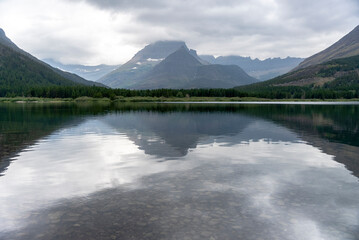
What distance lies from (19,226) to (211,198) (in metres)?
11.2

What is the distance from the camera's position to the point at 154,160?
3164cm

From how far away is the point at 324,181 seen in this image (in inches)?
938

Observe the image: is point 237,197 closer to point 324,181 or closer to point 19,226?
point 324,181

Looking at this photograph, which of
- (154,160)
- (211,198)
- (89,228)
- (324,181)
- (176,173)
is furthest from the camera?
(154,160)

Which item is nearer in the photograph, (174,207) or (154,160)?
(174,207)

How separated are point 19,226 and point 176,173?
13481 mm

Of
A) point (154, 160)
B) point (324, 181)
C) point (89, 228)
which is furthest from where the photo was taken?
point (154, 160)

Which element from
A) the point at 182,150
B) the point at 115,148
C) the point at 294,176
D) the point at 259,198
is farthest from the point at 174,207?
the point at 115,148

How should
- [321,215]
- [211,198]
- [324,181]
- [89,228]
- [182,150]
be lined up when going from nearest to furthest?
1. [89,228]
2. [321,215]
3. [211,198]
4. [324,181]
5. [182,150]

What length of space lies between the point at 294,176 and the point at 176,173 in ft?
33.5

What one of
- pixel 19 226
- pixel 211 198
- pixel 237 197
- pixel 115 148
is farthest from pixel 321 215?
pixel 115 148

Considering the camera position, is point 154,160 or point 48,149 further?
point 48,149

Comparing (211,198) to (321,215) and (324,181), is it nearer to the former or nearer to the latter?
(321,215)

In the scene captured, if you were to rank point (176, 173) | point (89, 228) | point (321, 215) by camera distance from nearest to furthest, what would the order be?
point (89, 228) → point (321, 215) → point (176, 173)
